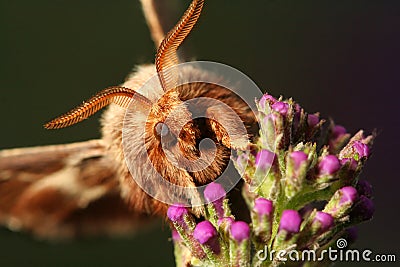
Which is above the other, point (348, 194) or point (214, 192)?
point (214, 192)

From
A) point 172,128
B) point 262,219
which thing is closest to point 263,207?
point 262,219

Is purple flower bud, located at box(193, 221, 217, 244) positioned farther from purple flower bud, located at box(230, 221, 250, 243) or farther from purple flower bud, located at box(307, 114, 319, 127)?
purple flower bud, located at box(307, 114, 319, 127)

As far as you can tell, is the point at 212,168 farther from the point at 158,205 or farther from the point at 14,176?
the point at 14,176

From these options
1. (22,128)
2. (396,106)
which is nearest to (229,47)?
(396,106)

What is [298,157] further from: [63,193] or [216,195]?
[63,193]

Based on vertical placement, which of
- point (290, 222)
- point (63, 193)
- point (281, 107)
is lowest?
point (290, 222)
